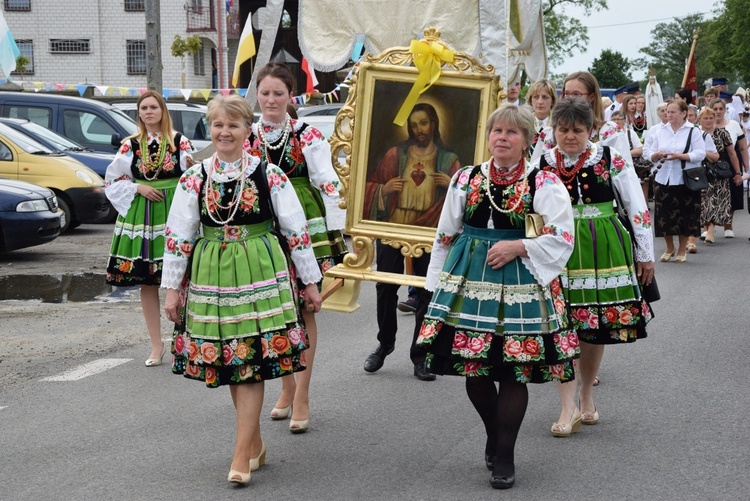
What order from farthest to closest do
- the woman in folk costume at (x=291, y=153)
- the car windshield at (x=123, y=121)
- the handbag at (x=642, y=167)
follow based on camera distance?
the car windshield at (x=123, y=121) < the handbag at (x=642, y=167) < the woman in folk costume at (x=291, y=153)

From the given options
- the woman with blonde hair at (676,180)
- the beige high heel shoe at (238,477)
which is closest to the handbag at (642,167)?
the woman with blonde hair at (676,180)

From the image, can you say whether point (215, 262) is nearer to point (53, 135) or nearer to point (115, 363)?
point (115, 363)

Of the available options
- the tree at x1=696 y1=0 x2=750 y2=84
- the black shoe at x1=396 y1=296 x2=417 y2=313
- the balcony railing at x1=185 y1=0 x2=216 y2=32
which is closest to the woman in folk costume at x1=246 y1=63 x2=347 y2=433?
the black shoe at x1=396 y1=296 x2=417 y2=313

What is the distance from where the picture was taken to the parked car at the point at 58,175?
15.8 metres

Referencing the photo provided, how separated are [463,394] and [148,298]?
2.51 metres

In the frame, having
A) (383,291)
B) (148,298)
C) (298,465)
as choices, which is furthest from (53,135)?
(298,465)

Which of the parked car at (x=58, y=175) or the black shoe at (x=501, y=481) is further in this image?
the parked car at (x=58, y=175)

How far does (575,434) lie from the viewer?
6.10 metres

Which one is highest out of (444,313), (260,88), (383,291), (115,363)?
(260,88)

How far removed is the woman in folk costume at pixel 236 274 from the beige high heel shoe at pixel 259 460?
0.14 metres

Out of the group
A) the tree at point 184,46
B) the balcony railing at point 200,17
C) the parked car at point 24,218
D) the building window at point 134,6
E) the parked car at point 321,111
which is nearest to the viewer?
the parked car at point 24,218

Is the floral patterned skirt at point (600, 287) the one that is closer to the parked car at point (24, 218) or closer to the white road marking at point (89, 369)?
the white road marking at point (89, 369)

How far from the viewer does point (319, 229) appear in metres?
6.62

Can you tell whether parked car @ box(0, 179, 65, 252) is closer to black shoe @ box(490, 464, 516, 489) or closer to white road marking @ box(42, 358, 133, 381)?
white road marking @ box(42, 358, 133, 381)
